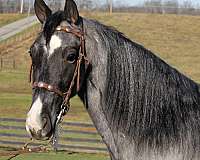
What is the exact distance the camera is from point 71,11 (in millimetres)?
3629

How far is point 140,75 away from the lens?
3693 mm

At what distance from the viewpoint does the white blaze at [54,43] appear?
3562 mm

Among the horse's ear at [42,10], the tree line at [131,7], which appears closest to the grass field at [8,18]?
the tree line at [131,7]

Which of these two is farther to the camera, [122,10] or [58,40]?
[122,10]

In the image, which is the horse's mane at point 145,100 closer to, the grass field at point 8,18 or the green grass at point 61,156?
the green grass at point 61,156

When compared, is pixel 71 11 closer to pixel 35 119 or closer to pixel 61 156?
pixel 35 119

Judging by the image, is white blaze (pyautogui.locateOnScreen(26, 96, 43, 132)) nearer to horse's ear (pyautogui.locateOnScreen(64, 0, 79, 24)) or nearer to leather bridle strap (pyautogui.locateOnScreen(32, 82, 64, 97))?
leather bridle strap (pyautogui.locateOnScreen(32, 82, 64, 97))

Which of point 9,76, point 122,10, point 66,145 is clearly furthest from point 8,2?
point 66,145

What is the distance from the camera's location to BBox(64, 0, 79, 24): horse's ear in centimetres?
355

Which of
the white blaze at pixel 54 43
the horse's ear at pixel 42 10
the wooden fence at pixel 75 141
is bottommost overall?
the wooden fence at pixel 75 141

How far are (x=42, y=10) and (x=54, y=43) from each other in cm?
32

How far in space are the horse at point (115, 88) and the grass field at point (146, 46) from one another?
64.4 feet

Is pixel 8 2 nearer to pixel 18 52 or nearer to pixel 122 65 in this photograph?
pixel 18 52

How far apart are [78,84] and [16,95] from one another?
27950 mm
